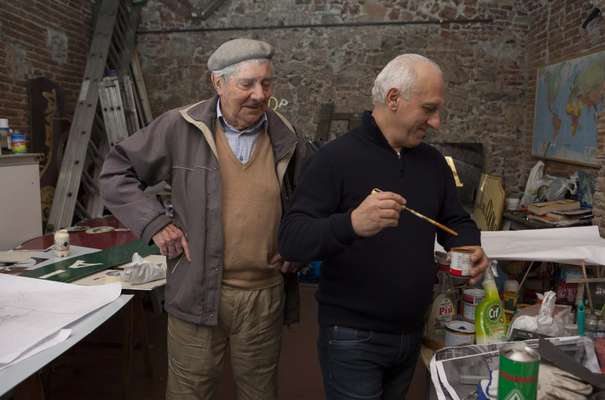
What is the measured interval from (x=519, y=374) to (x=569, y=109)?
4.60 metres

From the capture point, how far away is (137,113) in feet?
20.1

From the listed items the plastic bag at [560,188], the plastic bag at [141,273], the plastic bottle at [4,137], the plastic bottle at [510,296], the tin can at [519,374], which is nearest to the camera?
the tin can at [519,374]

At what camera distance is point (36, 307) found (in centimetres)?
179

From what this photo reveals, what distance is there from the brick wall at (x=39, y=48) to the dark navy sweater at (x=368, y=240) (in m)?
4.30

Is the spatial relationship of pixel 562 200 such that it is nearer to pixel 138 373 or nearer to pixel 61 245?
pixel 138 373

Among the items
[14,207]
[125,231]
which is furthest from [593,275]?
[14,207]

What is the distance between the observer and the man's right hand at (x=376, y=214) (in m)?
1.24

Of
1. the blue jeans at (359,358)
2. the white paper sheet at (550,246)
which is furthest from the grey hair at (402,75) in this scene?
the white paper sheet at (550,246)

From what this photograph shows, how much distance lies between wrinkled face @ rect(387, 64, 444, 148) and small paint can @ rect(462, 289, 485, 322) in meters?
0.64

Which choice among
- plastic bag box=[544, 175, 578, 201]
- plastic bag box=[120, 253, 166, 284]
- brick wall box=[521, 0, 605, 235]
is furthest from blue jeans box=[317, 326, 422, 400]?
plastic bag box=[544, 175, 578, 201]

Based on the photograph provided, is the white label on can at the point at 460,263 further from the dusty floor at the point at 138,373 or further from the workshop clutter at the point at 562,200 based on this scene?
the workshop clutter at the point at 562,200

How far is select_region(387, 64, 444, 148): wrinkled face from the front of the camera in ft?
4.54

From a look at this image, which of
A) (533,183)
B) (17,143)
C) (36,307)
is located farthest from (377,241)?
(533,183)

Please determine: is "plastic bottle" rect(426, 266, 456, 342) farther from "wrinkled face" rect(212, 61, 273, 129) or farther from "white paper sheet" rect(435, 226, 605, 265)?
"wrinkled face" rect(212, 61, 273, 129)
